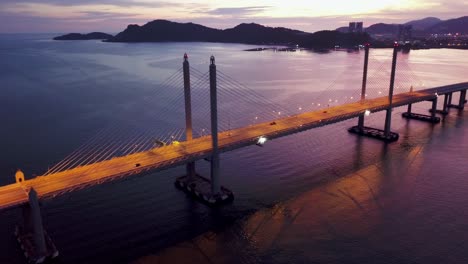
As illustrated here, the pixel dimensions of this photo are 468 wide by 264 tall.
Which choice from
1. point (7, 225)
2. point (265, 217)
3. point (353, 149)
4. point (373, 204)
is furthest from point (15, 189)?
point (353, 149)

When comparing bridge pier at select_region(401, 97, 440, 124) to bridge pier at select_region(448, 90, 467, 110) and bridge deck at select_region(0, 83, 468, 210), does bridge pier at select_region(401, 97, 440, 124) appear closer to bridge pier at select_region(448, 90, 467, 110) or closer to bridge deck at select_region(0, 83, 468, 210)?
bridge pier at select_region(448, 90, 467, 110)

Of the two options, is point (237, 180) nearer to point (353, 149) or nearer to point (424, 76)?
point (353, 149)

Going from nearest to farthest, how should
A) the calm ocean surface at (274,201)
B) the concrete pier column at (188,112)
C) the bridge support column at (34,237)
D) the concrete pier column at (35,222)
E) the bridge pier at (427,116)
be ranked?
1. the concrete pier column at (35,222)
2. the bridge support column at (34,237)
3. the calm ocean surface at (274,201)
4. the concrete pier column at (188,112)
5. the bridge pier at (427,116)

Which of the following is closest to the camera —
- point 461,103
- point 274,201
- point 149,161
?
point 149,161

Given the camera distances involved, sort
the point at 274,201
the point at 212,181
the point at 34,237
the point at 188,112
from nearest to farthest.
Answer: the point at 34,237 → the point at 212,181 → the point at 274,201 → the point at 188,112

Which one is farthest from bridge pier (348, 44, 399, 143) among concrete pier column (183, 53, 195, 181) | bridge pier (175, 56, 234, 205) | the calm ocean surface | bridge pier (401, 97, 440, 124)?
concrete pier column (183, 53, 195, 181)

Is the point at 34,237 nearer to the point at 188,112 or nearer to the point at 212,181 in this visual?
the point at 212,181

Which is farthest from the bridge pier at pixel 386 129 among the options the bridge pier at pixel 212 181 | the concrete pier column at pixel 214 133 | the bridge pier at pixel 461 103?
the concrete pier column at pixel 214 133

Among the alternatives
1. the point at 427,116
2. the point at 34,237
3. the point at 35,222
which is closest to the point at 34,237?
the point at 34,237

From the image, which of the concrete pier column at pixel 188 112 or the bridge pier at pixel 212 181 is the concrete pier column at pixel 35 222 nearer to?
the bridge pier at pixel 212 181
